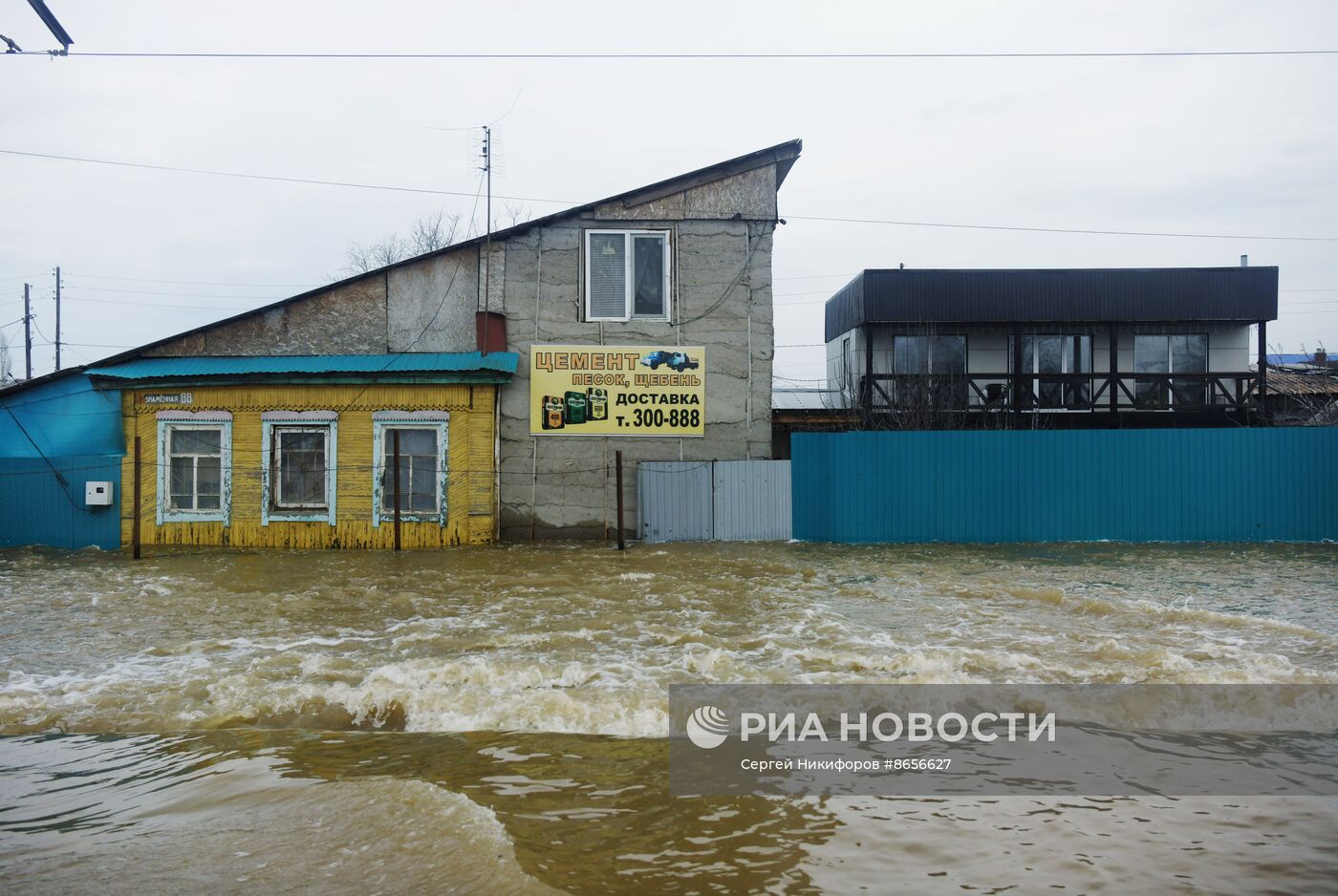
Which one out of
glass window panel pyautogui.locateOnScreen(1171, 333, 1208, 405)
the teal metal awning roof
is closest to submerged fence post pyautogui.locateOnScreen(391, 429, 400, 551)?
the teal metal awning roof

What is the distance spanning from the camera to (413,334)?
17328 millimetres

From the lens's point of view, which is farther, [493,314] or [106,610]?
[493,314]

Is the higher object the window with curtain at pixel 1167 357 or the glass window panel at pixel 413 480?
the window with curtain at pixel 1167 357

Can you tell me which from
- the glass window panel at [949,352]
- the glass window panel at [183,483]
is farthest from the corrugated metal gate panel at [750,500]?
the glass window panel at [183,483]

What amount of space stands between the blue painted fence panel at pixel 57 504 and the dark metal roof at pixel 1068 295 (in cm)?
1686

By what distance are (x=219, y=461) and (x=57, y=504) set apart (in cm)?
304

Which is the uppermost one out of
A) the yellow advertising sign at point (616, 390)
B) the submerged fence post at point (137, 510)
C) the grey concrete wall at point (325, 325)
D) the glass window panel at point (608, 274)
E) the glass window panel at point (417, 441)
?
the glass window panel at point (608, 274)

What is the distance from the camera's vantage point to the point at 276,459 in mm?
16969

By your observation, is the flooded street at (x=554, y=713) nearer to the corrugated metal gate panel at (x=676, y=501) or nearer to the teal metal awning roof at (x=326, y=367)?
the corrugated metal gate panel at (x=676, y=501)

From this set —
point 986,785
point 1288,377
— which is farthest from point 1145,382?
point 986,785

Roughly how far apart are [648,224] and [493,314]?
10.9ft

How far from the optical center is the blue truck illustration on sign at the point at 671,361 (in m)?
17.3

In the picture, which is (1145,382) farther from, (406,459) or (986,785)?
(986,785)

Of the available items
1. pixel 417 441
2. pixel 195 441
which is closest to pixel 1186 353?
pixel 417 441
